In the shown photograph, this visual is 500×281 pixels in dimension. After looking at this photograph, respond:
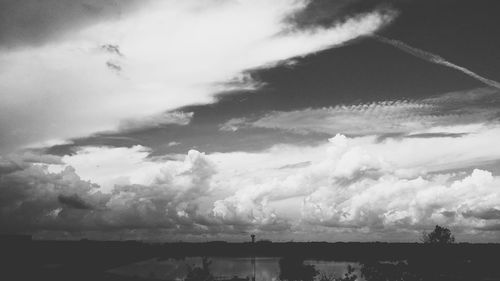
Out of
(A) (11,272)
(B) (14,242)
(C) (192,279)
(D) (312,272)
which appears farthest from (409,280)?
(B) (14,242)

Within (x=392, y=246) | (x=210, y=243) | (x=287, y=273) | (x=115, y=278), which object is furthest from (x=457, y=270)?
(x=210, y=243)

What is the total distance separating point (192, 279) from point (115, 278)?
39.7 feet

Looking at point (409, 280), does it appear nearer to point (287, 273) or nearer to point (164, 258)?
point (287, 273)

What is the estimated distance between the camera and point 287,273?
55844 mm

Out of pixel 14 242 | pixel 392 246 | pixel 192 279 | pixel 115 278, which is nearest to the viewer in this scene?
pixel 115 278

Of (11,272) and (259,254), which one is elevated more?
(11,272)

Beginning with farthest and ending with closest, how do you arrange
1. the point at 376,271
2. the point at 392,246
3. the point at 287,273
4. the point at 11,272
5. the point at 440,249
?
1. the point at 392,246
2. the point at 440,249
3. the point at 287,273
4. the point at 376,271
5. the point at 11,272

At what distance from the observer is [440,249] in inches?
3322

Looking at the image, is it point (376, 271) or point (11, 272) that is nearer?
point (11, 272)

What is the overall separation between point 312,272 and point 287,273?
3570 millimetres

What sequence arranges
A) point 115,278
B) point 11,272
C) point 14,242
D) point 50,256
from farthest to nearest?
point 14,242 < point 50,256 < point 115,278 < point 11,272

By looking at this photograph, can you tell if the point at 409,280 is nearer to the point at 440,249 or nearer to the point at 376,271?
the point at 376,271

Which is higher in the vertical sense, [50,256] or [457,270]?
[50,256]

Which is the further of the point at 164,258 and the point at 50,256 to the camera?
the point at 164,258
